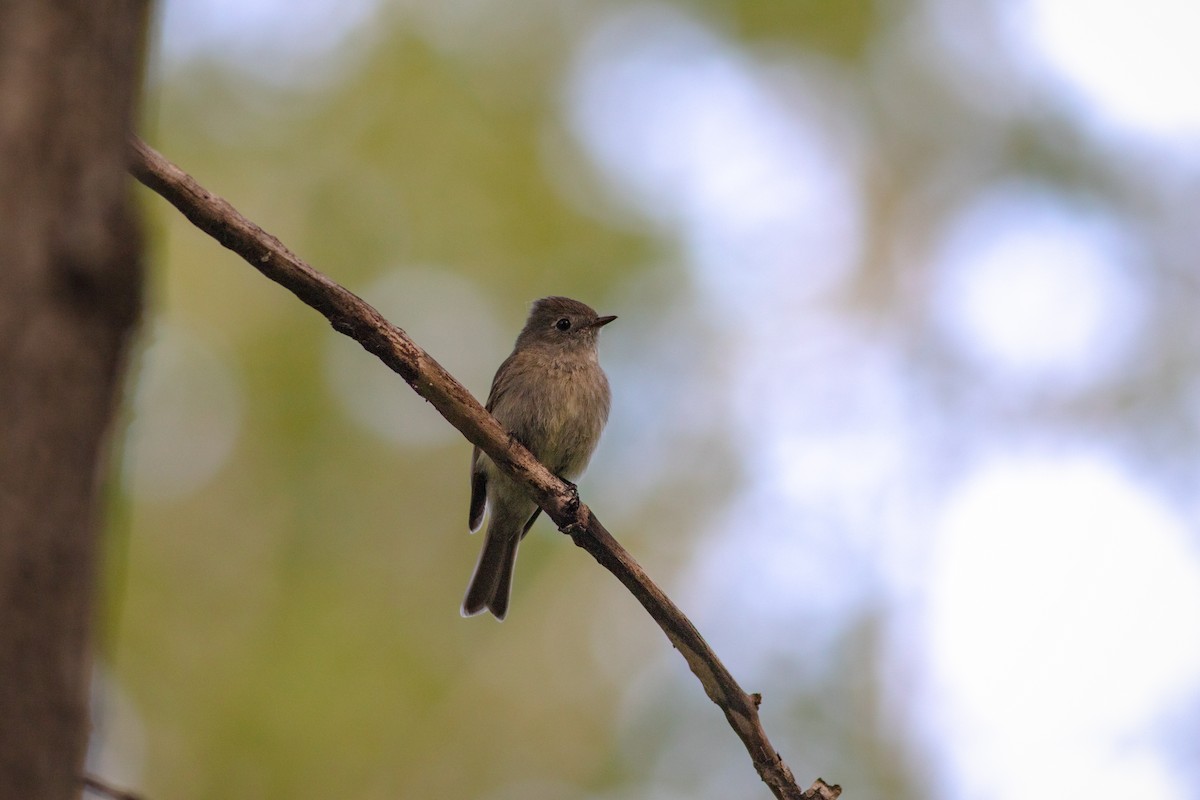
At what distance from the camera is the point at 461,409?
383cm

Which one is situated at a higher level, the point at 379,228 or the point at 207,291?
the point at 379,228

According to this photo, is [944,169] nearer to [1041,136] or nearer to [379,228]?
[1041,136]

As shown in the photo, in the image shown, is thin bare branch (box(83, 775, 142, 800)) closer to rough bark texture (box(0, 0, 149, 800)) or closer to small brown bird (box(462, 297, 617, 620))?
rough bark texture (box(0, 0, 149, 800))

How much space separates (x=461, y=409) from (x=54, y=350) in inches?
96.8

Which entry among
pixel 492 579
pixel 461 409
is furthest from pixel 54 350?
pixel 492 579

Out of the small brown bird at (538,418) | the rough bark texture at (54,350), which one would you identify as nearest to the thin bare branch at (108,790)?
the rough bark texture at (54,350)

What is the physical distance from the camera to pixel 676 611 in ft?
12.1

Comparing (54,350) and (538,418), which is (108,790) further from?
(538,418)

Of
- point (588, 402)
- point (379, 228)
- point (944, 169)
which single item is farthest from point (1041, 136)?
point (588, 402)

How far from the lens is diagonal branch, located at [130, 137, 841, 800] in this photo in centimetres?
316

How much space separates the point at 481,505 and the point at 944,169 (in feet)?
27.0

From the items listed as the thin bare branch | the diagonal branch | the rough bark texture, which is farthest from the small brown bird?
the rough bark texture

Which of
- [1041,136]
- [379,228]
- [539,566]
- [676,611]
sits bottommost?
[676,611]

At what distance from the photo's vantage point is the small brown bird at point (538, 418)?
622 cm
